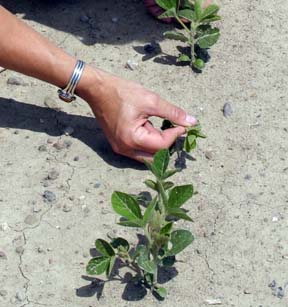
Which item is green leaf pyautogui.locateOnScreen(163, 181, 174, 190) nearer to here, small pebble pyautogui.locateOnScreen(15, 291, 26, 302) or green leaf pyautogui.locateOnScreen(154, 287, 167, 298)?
green leaf pyautogui.locateOnScreen(154, 287, 167, 298)

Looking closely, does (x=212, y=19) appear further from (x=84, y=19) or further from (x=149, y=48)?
(x=84, y=19)

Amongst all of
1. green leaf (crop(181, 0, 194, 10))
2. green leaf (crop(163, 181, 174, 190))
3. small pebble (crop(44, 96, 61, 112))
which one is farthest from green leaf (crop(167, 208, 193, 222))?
green leaf (crop(181, 0, 194, 10))

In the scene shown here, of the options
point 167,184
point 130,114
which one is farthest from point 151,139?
point 167,184

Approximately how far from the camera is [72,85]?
2953 mm

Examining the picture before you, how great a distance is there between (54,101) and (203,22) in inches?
20.4

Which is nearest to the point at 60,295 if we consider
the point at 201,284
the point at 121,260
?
the point at 121,260

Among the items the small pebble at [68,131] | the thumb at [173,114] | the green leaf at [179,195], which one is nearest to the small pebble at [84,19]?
the small pebble at [68,131]

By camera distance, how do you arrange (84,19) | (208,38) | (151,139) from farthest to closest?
1. (84,19)
2. (208,38)
3. (151,139)

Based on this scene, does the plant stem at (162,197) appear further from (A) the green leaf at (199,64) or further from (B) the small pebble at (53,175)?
(A) the green leaf at (199,64)

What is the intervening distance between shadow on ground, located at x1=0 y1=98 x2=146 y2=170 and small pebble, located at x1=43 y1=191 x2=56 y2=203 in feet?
0.64

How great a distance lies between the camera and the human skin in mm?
A: 2902

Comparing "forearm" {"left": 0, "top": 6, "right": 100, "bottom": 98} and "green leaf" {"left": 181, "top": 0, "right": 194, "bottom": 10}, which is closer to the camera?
"forearm" {"left": 0, "top": 6, "right": 100, "bottom": 98}

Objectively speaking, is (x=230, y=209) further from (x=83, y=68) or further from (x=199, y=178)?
(x=83, y=68)

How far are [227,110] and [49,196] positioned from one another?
61 cm
